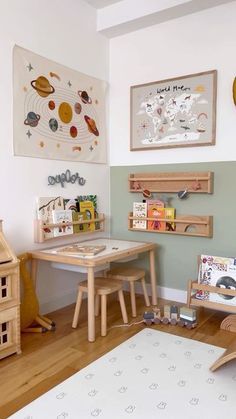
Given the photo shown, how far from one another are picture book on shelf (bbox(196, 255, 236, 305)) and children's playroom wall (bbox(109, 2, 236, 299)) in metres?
0.21

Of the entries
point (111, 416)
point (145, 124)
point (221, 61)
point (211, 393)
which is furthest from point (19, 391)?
point (221, 61)

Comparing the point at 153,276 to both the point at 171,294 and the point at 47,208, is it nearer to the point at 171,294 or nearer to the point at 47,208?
the point at 171,294

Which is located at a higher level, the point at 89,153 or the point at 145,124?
the point at 145,124

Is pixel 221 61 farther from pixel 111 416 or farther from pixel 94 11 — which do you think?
pixel 111 416

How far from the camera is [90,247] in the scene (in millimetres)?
2723

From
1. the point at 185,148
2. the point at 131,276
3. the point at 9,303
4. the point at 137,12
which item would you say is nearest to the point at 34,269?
the point at 9,303

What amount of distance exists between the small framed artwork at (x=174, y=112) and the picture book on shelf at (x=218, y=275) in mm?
980

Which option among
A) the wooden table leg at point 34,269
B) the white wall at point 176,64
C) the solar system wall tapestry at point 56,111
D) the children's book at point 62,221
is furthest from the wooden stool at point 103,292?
the white wall at point 176,64

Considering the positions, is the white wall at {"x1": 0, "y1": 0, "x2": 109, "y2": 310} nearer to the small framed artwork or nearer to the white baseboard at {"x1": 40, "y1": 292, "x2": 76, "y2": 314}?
the white baseboard at {"x1": 40, "y1": 292, "x2": 76, "y2": 314}

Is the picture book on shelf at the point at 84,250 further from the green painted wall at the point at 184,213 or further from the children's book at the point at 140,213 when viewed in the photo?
the green painted wall at the point at 184,213

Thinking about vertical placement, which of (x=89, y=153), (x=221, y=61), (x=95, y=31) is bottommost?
(x=89, y=153)

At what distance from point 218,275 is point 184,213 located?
644mm

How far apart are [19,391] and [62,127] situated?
1.99 meters

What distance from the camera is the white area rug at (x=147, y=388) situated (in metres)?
1.62
